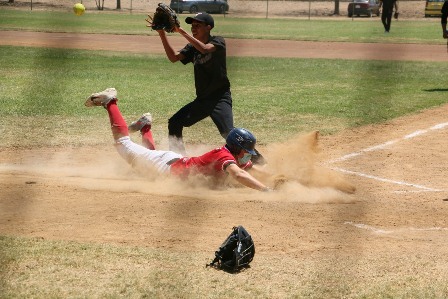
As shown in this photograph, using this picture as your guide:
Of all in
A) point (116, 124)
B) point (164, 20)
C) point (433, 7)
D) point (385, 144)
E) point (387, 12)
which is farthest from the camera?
point (433, 7)

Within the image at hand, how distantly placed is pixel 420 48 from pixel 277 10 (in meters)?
30.7

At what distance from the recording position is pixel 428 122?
13.2 m

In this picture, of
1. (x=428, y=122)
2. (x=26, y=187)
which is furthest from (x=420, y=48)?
(x=26, y=187)

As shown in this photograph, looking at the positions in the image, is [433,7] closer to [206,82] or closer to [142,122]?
[206,82]

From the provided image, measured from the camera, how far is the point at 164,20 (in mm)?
9148

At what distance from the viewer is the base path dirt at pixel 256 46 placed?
25.5m

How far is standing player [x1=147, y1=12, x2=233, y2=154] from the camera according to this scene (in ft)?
30.5

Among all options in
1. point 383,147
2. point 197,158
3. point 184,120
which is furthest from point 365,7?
point 197,158

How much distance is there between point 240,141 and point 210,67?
1493mm

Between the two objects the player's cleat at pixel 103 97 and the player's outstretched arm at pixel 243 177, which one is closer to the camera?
the player's outstretched arm at pixel 243 177

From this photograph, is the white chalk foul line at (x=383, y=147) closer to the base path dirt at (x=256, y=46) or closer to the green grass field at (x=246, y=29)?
the base path dirt at (x=256, y=46)

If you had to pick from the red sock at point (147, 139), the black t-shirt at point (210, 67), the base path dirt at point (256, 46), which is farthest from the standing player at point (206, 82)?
the base path dirt at point (256, 46)

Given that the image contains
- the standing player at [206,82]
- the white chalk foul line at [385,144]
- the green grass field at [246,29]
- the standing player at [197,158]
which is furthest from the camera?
the green grass field at [246,29]

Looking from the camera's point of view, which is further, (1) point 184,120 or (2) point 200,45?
(1) point 184,120
